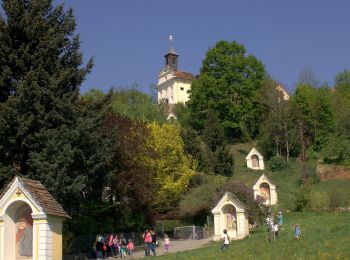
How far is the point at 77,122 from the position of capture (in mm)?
33656

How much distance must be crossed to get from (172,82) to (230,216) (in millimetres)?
85597

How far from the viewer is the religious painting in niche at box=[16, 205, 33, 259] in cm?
1914

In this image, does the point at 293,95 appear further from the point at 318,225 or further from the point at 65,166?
the point at 65,166

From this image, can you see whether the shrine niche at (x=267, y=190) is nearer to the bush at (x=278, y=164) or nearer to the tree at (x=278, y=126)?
the bush at (x=278, y=164)

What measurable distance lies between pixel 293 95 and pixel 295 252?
6128 cm

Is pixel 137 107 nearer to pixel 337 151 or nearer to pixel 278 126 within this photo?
pixel 278 126

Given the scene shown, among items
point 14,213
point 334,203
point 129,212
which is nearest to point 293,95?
point 334,203

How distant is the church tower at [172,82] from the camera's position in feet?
412

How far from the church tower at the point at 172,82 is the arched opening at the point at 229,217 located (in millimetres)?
79239

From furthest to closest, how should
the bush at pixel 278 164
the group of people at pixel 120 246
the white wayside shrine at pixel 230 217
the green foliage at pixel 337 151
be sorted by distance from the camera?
1. the bush at pixel 278 164
2. the green foliage at pixel 337 151
3. the white wayside shrine at pixel 230 217
4. the group of people at pixel 120 246

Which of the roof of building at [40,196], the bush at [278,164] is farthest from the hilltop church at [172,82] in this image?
the roof of building at [40,196]

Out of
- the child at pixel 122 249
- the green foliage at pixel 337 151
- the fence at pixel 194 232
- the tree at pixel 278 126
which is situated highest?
the tree at pixel 278 126

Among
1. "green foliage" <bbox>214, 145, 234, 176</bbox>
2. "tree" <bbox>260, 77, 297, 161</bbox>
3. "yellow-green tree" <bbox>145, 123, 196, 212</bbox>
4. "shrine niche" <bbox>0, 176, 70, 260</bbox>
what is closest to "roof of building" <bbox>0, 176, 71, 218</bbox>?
"shrine niche" <bbox>0, 176, 70, 260</bbox>

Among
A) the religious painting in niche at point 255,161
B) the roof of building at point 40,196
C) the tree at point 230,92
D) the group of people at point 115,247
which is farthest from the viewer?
the tree at point 230,92
